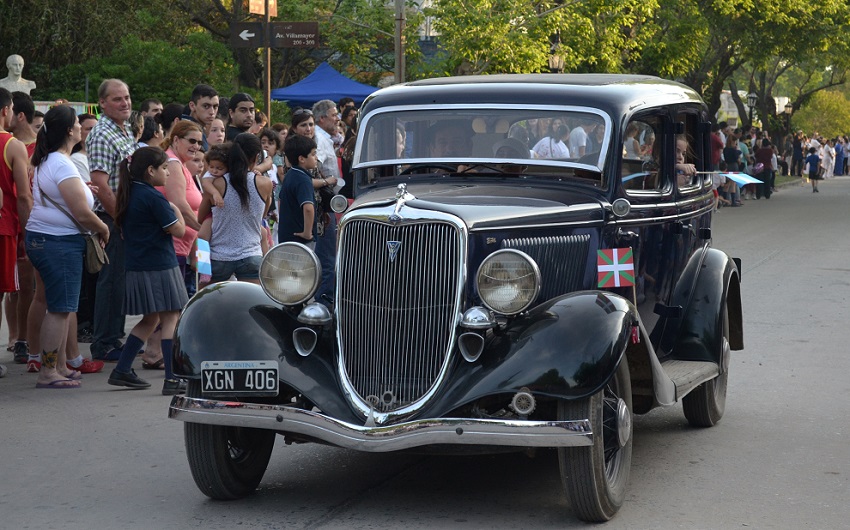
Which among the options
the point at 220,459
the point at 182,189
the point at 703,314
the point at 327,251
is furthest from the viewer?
the point at 327,251

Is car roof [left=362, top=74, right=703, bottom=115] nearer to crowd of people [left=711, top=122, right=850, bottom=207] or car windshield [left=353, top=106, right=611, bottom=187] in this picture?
car windshield [left=353, top=106, right=611, bottom=187]

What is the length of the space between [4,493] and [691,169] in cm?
437

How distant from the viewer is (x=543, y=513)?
5.38m

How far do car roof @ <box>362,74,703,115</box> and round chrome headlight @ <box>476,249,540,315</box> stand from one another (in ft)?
4.89

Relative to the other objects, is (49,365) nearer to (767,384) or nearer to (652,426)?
(652,426)

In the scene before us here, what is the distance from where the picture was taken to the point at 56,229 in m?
8.34

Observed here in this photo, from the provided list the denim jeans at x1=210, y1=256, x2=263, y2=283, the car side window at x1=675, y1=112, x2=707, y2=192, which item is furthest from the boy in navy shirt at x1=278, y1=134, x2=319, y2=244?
the car side window at x1=675, y1=112, x2=707, y2=192

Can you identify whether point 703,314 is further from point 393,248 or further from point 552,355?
point 393,248

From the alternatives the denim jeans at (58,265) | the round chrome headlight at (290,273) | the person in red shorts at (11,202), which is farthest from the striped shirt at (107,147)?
the round chrome headlight at (290,273)

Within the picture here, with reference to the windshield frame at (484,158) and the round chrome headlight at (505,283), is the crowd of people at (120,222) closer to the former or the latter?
the windshield frame at (484,158)

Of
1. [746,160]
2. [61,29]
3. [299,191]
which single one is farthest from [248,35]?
[746,160]

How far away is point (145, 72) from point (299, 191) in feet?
53.1

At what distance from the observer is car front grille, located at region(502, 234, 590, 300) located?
5.75m

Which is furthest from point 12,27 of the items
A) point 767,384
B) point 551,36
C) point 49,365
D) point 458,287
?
point 458,287
